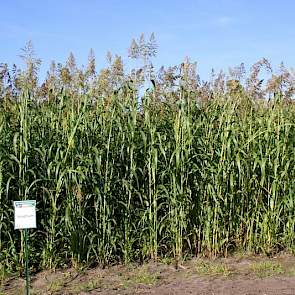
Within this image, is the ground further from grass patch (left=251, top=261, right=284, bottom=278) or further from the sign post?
the sign post

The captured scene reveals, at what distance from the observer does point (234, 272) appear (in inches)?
250

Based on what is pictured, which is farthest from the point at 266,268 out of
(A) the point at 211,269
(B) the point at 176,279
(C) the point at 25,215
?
(C) the point at 25,215

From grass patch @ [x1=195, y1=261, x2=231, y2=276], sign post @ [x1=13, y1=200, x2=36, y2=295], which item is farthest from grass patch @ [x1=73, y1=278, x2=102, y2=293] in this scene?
grass patch @ [x1=195, y1=261, x2=231, y2=276]

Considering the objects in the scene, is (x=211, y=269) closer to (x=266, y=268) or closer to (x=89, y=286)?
(x=266, y=268)

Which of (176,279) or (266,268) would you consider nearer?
(176,279)

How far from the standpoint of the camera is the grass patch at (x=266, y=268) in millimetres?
6270

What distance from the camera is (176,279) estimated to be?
6.13 m

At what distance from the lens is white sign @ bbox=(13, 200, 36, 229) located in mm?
5277

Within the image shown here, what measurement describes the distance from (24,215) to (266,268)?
9.47 ft

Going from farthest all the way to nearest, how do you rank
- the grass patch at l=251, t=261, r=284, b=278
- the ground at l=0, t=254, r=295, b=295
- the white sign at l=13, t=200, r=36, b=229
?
1. the grass patch at l=251, t=261, r=284, b=278
2. the ground at l=0, t=254, r=295, b=295
3. the white sign at l=13, t=200, r=36, b=229

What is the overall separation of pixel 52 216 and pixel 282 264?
2776 millimetres

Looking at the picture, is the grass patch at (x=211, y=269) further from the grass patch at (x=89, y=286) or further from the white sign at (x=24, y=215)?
the white sign at (x=24, y=215)

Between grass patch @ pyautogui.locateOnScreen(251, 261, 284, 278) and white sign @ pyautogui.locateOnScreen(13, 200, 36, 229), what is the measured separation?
263 centimetres

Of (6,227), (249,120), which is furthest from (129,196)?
(249,120)
